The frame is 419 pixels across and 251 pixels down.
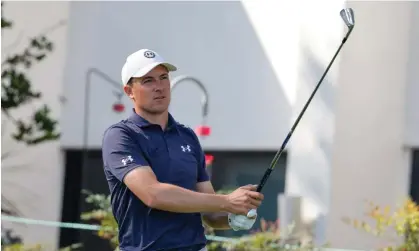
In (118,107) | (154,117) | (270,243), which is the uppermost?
(118,107)

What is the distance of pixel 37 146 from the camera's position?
437 inches

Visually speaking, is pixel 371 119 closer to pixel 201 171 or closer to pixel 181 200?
pixel 201 171

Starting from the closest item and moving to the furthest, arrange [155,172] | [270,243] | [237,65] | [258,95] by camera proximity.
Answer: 1. [155,172]
2. [270,243]
3. [258,95]
4. [237,65]

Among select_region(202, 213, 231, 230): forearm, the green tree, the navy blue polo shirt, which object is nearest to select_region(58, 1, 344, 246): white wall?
the green tree

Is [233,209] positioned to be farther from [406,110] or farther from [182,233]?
[406,110]

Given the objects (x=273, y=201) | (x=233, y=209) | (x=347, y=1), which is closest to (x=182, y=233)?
(x=233, y=209)

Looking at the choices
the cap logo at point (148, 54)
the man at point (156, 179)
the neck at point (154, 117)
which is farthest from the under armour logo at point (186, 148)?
the cap logo at point (148, 54)

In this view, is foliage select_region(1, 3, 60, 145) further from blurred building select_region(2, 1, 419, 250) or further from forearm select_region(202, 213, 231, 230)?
forearm select_region(202, 213, 231, 230)

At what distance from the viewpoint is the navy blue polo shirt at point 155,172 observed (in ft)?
10.8

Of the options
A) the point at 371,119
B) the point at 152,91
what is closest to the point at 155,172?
the point at 152,91

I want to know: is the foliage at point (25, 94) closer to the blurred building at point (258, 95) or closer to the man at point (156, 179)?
the blurred building at point (258, 95)

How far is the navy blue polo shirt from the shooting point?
10.8 ft

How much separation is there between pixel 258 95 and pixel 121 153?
19.3 ft

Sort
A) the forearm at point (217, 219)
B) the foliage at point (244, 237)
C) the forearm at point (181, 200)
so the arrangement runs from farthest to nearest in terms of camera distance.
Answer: the foliage at point (244, 237), the forearm at point (217, 219), the forearm at point (181, 200)
